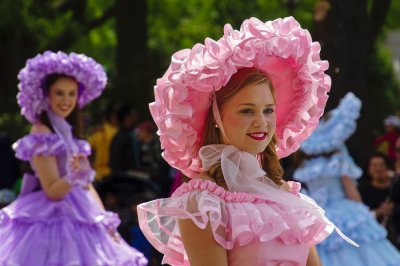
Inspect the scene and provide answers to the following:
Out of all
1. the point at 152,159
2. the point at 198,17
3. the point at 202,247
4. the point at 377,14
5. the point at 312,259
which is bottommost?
the point at 152,159

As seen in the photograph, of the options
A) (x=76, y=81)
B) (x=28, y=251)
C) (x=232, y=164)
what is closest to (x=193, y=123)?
(x=232, y=164)

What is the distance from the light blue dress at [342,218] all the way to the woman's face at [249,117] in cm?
441

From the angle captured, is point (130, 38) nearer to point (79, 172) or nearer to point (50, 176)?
point (79, 172)

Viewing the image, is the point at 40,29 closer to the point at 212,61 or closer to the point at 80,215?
the point at 80,215

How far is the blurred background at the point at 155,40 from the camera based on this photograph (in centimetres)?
1159

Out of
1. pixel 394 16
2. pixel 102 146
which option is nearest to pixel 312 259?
pixel 102 146

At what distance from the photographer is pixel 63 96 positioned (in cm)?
862

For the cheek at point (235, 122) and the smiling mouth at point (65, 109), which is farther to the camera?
the smiling mouth at point (65, 109)

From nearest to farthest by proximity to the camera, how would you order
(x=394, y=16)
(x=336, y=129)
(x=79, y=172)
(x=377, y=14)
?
(x=79, y=172), (x=336, y=129), (x=377, y=14), (x=394, y=16)

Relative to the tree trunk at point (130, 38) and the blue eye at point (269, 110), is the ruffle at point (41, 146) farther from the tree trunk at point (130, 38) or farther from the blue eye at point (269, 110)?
the tree trunk at point (130, 38)

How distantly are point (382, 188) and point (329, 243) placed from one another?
2.03m

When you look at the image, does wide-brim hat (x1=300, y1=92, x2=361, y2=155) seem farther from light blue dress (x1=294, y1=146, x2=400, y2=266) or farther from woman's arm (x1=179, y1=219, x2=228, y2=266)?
woman's arm (x1=179, y1=219, x2=228, y2=266)

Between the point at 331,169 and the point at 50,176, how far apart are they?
223cm

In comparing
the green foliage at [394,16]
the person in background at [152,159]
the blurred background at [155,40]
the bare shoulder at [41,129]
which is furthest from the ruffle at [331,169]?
the green foliage at [394,16]
